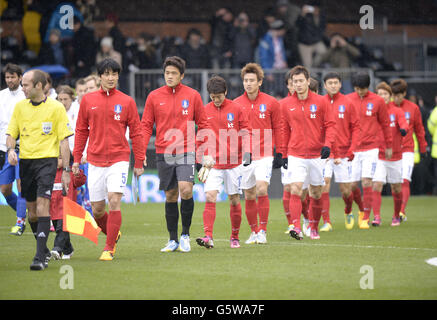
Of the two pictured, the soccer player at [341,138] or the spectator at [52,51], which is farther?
the spectator at [52,51]

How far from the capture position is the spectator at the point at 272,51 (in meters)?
23.5

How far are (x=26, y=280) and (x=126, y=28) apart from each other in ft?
62.0

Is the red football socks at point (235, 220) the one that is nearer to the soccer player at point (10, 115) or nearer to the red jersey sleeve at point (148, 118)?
the red jersey sleeve at point (148, 118)

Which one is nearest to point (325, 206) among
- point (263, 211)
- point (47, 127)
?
point (263, 211)

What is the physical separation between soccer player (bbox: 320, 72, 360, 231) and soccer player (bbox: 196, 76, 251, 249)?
277 centimetres

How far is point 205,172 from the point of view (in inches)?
434

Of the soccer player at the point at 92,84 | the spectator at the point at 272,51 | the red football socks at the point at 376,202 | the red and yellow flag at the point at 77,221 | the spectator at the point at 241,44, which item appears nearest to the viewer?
the red and yellow flag at the point at 77,221

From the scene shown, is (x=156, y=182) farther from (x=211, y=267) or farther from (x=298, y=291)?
(x=298, y=291)

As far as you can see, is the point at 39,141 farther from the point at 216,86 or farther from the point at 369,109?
the point at 369,109

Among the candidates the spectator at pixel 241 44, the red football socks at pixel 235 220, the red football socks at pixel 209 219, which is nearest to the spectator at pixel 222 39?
the spectator at pixel 241 44

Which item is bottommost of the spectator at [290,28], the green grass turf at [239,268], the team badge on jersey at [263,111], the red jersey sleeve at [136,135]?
the green grass turf at [239,268]

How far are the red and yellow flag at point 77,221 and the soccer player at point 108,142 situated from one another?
0.21 m

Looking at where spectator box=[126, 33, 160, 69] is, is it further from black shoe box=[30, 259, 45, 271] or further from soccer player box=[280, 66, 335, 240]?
black shoe box=[30, 259, 45, 271]

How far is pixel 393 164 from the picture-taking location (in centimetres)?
1598
